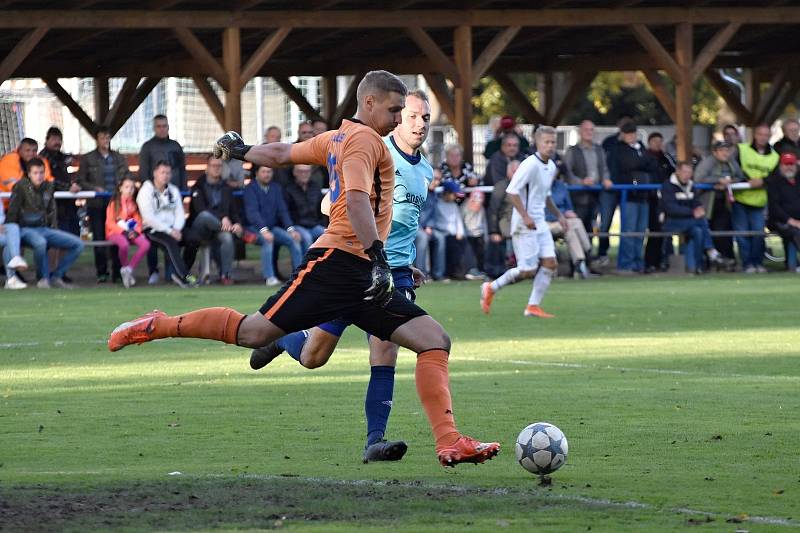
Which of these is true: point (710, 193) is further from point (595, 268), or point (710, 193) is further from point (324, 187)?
point (324, 187)

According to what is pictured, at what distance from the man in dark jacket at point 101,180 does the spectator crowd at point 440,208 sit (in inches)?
0.8

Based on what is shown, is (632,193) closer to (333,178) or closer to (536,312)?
(536,312)

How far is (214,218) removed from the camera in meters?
22.3

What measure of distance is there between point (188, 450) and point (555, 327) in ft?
27.3

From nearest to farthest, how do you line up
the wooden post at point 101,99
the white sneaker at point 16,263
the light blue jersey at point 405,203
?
the light blue jersey at point 405,203 < the white sneaker at point 16,263 < the wooden post at point 101,99

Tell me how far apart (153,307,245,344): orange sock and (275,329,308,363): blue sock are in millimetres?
985

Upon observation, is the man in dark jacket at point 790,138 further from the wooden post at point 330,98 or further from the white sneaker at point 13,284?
the white sneaker at point 13,284

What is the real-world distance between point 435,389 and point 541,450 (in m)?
0.60

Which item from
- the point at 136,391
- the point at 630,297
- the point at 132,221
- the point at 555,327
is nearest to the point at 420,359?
the point at 136,391

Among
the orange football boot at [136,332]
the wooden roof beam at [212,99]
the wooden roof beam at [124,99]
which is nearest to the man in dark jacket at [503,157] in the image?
the wooden roof beam at [212,99]

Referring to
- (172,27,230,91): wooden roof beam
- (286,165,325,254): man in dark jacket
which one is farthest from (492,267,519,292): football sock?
(172,27,230,91): wooden roof beam

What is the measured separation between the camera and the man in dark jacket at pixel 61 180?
23.0 metres

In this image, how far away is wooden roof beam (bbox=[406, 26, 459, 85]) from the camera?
25.8 meters

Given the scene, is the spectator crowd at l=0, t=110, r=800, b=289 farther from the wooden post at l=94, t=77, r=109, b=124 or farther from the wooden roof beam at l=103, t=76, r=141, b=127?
the wooden post at l=94, t=77, r=109, b=124
